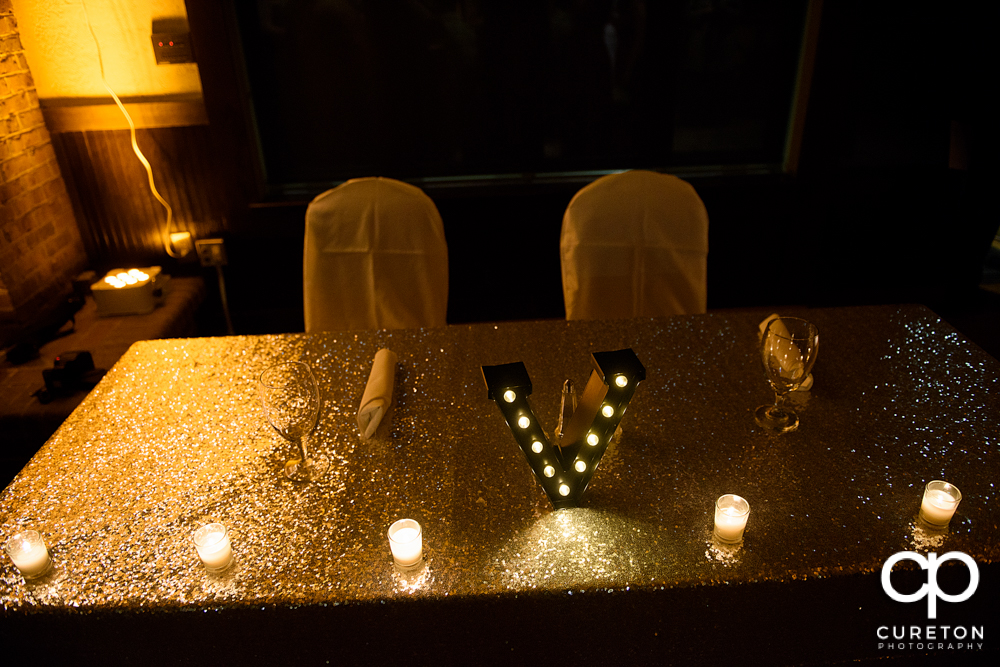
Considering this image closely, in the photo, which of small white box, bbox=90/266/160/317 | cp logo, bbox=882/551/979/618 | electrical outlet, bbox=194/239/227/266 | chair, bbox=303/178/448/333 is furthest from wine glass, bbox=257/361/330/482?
electrical outlet, bbox=194/239/227/266

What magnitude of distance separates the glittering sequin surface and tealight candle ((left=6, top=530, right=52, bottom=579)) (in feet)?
0.06

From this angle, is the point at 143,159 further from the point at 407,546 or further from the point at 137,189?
the point at 407,546

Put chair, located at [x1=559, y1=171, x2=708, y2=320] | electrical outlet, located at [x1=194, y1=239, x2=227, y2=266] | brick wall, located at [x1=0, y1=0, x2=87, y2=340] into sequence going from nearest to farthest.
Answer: chair, located at [x1=559, y1=171, x2=708, y2=320]
brick wall, located at [x1=0, y1=0, x2=87, y2=340]
electrical outlet, located at [x1=194, y1=239, x2=227, y2=266]

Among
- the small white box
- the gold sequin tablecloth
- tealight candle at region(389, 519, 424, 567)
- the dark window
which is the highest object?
Answer: the dark window

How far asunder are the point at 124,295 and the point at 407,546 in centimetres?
201

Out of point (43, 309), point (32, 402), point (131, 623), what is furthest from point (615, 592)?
point (43, 309)

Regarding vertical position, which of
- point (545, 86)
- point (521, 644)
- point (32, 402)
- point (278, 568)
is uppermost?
point (545, 86)

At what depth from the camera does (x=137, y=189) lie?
2721mm

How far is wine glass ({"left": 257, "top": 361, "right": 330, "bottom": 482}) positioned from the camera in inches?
42.4

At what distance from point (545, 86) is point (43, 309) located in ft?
6.88

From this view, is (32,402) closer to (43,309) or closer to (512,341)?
(43,309)

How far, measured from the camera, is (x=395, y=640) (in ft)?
2.97

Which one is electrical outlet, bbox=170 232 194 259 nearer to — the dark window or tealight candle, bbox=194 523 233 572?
the dark window

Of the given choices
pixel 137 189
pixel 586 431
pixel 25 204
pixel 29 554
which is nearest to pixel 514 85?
pixel 137 189
